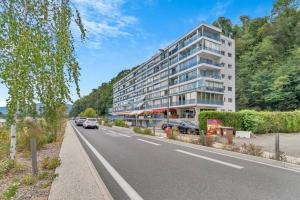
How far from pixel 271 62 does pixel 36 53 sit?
64.1 meters

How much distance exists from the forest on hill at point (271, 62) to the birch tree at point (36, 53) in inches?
2009

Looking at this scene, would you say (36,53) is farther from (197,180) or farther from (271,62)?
(271,62)

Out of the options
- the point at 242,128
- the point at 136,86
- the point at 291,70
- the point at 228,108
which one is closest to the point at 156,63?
the point at 136,86

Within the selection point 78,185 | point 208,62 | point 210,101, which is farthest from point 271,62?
point 78,185

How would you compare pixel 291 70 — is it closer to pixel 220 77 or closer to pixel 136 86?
pixel 220 77

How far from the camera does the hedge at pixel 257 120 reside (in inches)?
1008

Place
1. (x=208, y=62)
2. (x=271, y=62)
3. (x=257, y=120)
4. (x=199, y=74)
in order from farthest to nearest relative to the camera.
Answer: (x=271, y=62), (x=208, y=62), (x=199, y=74), (x=257, y=120)

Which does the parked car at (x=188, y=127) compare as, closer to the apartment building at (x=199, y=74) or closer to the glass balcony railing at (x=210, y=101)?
the apartment building at (x=199, y=74)

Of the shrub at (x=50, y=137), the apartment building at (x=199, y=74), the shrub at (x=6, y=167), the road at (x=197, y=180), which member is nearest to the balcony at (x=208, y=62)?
the apartment building at (x=199, y=74)

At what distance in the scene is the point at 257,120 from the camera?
2545 cm

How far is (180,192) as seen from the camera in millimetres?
5488

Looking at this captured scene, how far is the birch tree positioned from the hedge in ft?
70.3

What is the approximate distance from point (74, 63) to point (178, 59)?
2294 inches

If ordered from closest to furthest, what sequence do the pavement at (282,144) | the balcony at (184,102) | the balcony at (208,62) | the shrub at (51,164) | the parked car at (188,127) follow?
the shrub at (51,164) < the pavement at (282,144) < the parked car at (188,127) < the balcony at (184,102) < the balcony at (208,62)
